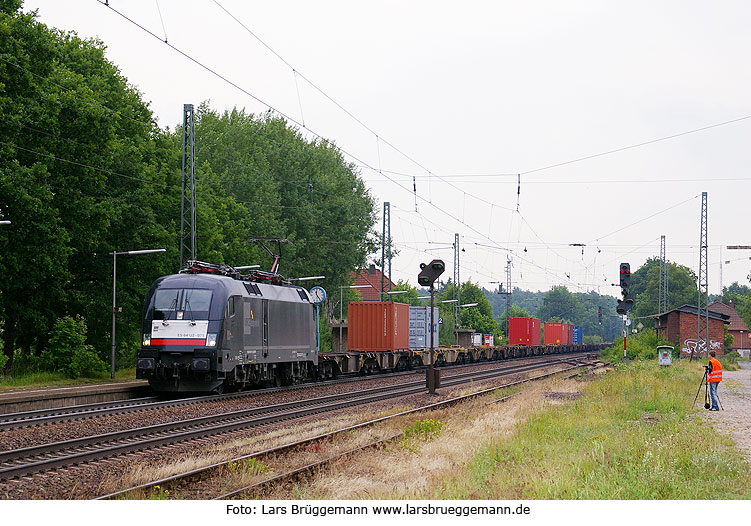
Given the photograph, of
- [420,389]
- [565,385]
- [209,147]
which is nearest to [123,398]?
[420,389]

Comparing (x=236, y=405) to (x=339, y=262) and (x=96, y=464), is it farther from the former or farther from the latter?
(x=339, y=262)

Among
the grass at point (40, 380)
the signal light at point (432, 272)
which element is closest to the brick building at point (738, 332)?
the signal light at point (432, 272)

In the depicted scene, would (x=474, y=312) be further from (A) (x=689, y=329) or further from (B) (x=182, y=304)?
(B) (x=182, y=304)

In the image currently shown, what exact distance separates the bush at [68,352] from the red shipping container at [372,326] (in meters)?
13.5

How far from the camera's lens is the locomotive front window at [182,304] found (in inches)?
882

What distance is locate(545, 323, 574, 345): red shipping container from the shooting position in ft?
253

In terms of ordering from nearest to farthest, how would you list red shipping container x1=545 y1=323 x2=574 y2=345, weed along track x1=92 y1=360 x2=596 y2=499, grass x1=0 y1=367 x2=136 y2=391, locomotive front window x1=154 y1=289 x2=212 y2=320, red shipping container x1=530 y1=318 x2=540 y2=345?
weed along track x1=92 y1=360 x2=596 y2=499 → locomotive front window x1=154 y1=289 x2=212 y2=320 → grass x1=0 y1=367 x2=136 y2=391 → red shipping container x1=530 y1=318 x2=540 y2=345 → red shipping container x1=545 y1=323 x2=574 y2=345

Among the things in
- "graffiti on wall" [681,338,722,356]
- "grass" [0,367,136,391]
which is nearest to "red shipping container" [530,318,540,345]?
"graffiti on wall" [681,338,722,356]

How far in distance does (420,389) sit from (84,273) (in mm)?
15474

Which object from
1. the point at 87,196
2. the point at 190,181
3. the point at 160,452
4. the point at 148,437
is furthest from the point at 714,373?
the point at 87,196

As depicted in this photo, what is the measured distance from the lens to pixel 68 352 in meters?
27.5

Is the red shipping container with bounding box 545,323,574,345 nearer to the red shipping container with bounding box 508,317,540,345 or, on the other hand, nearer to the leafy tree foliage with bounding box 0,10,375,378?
the red shipping container with bounding box 508,317,540,345

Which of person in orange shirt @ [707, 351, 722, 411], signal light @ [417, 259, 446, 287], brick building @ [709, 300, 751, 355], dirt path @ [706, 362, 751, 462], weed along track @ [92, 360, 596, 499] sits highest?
signal light @ [417, 259, 446, 287]

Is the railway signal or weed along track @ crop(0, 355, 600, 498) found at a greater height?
the railway signal
